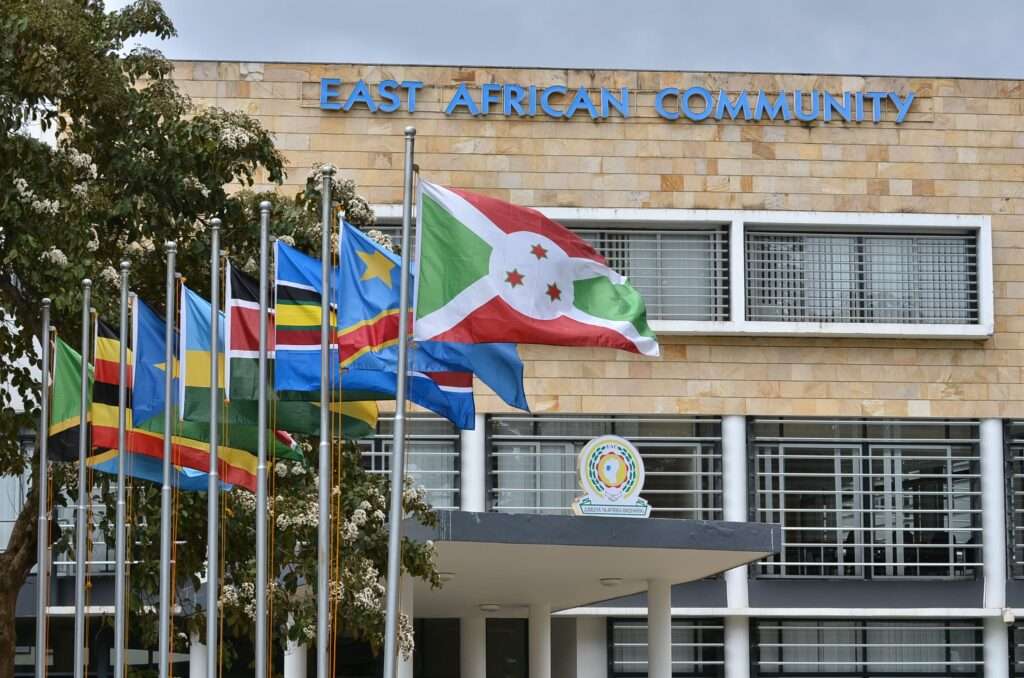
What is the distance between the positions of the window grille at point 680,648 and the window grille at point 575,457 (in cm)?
227

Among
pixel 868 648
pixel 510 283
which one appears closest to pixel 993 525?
pixel 868 648

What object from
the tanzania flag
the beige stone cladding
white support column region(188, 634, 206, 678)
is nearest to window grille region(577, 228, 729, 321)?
the beige stone cladding

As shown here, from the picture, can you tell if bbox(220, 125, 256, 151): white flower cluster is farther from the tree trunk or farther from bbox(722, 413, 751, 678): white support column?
bbox(722, 413, 751, 678): white support column

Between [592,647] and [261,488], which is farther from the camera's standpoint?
[592,647]

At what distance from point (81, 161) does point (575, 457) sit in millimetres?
16562

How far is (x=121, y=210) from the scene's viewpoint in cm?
2236

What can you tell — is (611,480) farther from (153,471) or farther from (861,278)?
(861,278)

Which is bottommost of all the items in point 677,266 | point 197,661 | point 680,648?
point 197,661

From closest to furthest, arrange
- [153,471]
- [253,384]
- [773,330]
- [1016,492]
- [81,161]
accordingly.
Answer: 1. [253,384]
2. [153,471]
3. [81,161]
4. [773,330]
5. [1016,492]

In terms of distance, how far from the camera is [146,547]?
22406mm

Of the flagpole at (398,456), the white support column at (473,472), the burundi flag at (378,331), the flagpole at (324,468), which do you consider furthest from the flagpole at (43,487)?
the white support column at (473,472)

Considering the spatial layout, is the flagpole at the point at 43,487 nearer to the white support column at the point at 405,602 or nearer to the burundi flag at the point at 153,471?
the burundi flag at the point at 153,471

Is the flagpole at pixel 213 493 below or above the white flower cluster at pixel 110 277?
below

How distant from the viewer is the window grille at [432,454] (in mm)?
36531
